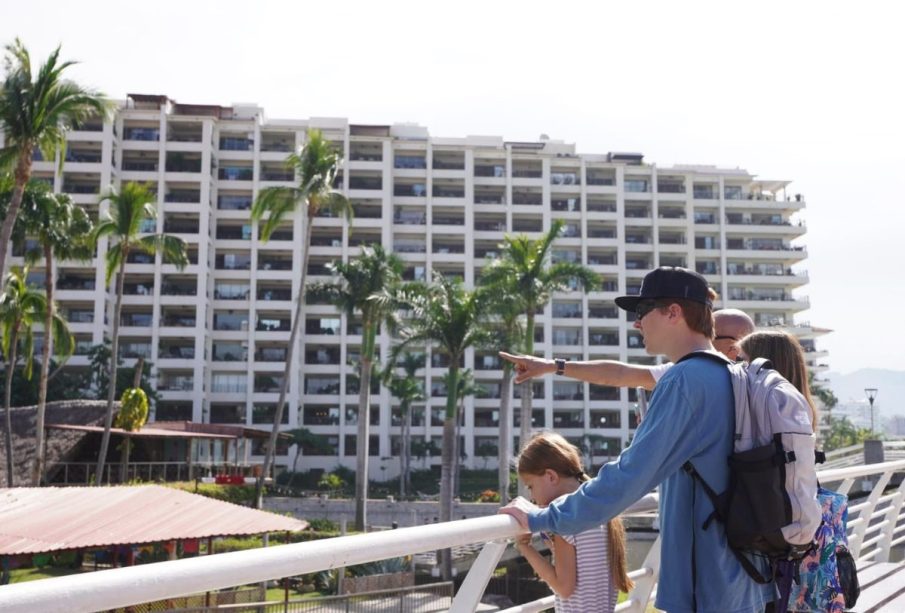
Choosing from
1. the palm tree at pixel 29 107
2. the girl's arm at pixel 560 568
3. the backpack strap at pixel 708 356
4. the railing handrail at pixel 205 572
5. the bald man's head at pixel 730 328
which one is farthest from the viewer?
the palm tree at pixel 29 107

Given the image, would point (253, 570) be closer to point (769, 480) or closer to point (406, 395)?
point (769, 480)

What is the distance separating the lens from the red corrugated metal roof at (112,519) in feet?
44.9

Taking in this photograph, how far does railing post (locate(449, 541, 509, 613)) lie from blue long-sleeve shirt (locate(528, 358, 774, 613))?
0.36 meters

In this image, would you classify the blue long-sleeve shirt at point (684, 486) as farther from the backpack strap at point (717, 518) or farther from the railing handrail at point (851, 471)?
the railing handrail at point (851, 471)

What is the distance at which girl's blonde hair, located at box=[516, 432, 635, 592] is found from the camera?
2.69 m

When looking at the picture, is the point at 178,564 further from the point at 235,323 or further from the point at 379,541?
the point at 235,323

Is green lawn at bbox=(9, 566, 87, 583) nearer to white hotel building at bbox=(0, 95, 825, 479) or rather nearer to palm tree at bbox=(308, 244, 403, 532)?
palm tree at bbox=(308, 244, 403, 532)

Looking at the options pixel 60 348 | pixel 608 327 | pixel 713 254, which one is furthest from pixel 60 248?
pixel 713 254

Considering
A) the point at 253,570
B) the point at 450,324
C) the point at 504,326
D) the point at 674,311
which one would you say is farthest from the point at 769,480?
the point at 504,326

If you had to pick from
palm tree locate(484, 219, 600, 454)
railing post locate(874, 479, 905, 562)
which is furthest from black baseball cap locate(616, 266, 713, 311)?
palm tree locate(484, 219, 600, 454)

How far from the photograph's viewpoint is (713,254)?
78812 mm

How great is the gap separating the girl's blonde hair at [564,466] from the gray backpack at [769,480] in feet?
1.90

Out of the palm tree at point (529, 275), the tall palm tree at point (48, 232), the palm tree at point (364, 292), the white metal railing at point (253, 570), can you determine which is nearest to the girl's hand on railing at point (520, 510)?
the white metal railing at point (253, 570)

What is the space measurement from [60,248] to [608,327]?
166ft
